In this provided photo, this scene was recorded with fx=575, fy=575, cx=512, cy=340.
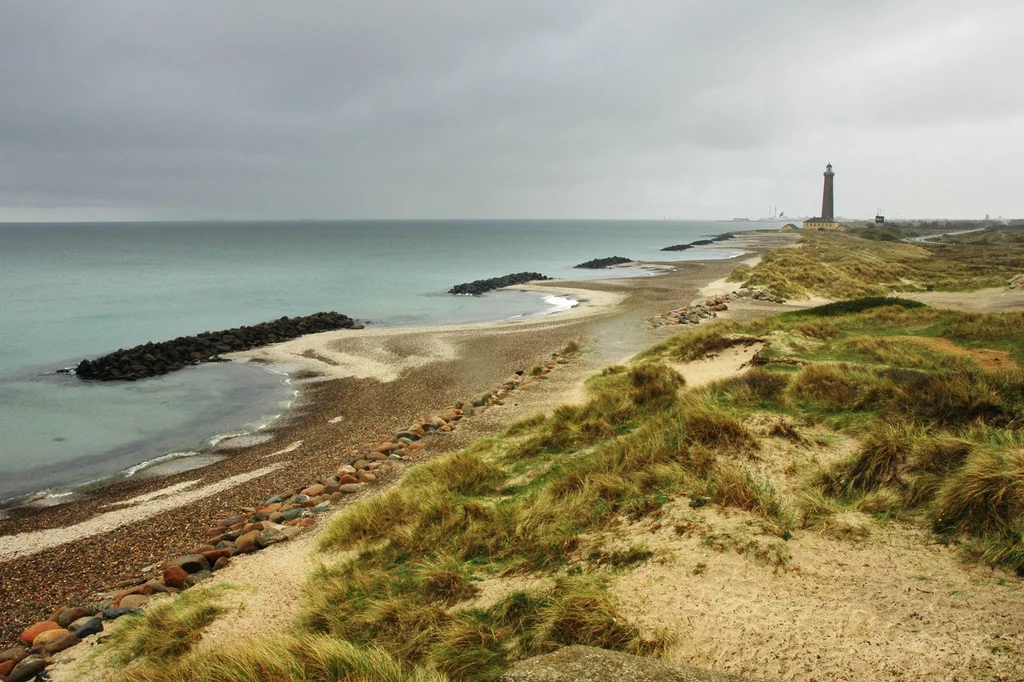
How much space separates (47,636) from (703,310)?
27.8m

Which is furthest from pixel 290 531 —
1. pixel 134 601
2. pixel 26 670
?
pixel 26 670

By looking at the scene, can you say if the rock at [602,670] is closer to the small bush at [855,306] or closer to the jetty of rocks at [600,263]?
the small bush at [855,306]

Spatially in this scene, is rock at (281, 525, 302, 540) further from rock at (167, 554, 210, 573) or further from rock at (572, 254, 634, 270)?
rock at (572, 254, 634, 270)

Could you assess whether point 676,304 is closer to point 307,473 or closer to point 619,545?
point 307,473

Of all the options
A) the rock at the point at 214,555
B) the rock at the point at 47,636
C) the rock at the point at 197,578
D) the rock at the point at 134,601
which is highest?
the rock at the point at 214,555

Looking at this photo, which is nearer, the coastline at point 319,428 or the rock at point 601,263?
the coastline at point 319,428

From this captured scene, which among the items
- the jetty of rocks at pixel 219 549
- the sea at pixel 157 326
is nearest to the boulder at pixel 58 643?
the jetty of rocks at pixel 219 549

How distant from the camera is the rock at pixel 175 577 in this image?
26.3ft

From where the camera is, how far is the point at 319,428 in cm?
1580

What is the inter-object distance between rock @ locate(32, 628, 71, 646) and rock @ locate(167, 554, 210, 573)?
1.43 m

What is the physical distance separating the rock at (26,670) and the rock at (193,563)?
1934 mm

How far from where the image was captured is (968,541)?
531cm

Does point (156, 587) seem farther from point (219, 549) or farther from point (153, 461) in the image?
point (153, 461)

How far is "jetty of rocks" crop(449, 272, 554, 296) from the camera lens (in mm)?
50656
